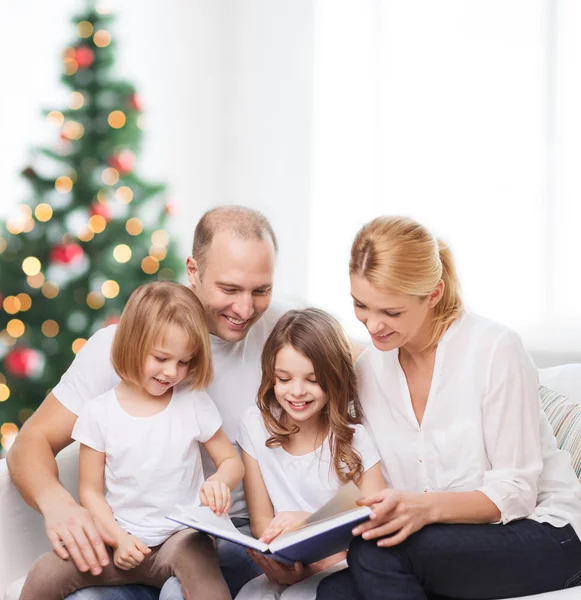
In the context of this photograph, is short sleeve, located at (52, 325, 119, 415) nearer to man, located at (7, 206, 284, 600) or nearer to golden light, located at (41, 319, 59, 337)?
man, located at (7, 206, 284, 600)

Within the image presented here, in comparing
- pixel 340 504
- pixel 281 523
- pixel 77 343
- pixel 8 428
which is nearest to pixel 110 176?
pixel 77 343

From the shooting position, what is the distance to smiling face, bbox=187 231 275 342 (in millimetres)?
2146

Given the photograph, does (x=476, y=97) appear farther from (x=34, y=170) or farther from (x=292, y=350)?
(x=292, y=350)

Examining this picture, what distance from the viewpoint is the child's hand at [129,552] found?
182 cm

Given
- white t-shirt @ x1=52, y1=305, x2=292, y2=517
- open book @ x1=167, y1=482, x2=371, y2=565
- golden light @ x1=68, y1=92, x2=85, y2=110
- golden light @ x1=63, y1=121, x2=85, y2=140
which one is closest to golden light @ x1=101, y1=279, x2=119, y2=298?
golden light @ x1=63, y1=121, x2=85, y2=140

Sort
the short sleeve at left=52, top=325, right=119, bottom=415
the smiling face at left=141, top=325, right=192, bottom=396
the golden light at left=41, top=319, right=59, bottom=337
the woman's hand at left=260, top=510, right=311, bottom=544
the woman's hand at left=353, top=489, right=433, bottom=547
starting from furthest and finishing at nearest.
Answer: the golden light at left=41, top=319, right=59, bottom=337, the short sleeve at left=52, top=325, right=119, bottom=415, the smiling face at left=141, top=325, right=192, bottom=396, the woman's hand at left=260, top=510, right=311, bottom=544, the woman's hand at left=353, top=489, right=433, bottom=547

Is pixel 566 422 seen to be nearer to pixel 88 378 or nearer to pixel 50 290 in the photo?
pixel 88 378

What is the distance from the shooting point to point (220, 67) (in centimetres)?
495

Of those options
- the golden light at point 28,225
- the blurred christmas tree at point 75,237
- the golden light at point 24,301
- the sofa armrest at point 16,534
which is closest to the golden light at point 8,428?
the blurred christmas tree at point 75,237

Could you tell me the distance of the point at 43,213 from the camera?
357cm

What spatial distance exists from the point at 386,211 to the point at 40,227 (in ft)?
5.74

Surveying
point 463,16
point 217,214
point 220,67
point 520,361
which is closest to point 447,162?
point 463,16

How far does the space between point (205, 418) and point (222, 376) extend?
0.91ft

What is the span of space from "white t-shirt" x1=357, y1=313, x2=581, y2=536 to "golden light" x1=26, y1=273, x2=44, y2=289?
2052mm
